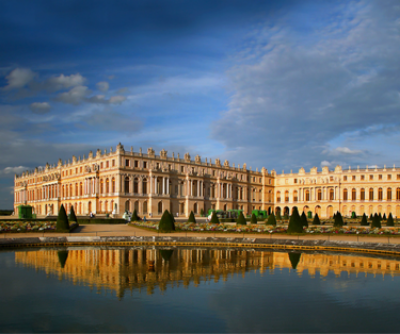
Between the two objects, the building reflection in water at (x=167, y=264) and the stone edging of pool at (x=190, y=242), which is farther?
the stone edging of pool at (x=190, y=242)

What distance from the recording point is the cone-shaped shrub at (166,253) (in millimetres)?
21433

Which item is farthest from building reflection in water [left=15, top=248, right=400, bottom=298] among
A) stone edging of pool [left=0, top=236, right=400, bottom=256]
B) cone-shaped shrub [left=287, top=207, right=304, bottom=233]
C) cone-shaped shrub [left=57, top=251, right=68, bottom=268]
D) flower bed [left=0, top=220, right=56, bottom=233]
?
flower bed [left=0, top=220, right=56, bottom=233]

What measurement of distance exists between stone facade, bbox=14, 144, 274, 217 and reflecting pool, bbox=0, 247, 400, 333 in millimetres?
52149

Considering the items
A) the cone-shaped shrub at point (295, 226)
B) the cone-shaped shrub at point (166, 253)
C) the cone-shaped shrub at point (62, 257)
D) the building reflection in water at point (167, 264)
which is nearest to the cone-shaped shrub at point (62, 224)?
the building reflection in water at point (167, 264)

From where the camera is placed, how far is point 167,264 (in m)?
19.0

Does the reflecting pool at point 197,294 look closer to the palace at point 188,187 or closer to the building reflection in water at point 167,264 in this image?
the building reflection in water at point 167,264

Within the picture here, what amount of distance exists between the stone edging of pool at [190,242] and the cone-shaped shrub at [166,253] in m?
2.53

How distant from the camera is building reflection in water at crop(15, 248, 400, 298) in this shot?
15.5m

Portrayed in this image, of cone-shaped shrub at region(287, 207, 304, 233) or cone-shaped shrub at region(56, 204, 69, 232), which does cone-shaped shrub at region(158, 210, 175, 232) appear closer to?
cone-shaped shrub at region(56, 204, 69, 232)

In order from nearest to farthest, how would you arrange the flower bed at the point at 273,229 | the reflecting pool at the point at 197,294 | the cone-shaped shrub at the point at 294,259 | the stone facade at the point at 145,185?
the reflecting pool at the point at 197,294, the cone-shaped shrub at the point at 294,259, the flower bed at the point at 273,229, the stone facade at the point at 145,185

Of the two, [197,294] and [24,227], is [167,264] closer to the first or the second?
[197,294]

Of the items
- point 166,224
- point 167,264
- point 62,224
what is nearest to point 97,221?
point 62,224

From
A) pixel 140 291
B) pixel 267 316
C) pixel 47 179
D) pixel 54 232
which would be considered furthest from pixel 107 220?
pixel 47 179

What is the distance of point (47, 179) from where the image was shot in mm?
94125
